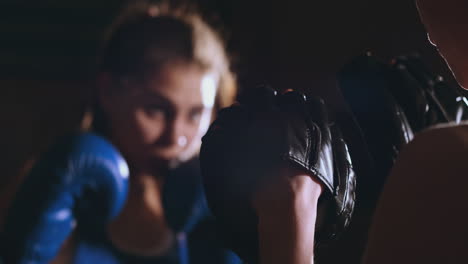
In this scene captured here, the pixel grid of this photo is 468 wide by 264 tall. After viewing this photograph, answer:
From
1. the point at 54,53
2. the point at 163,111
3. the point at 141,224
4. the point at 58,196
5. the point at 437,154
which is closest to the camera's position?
the point at 437,154

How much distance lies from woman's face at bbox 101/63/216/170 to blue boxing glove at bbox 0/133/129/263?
176 mm

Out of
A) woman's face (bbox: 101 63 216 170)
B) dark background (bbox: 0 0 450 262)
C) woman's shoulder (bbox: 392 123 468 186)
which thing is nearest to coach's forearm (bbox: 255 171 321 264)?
woman's shoulder (bbox: 392 123 468 186)

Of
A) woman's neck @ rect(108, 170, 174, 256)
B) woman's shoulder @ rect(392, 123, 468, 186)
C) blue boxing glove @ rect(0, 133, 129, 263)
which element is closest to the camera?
woman's shoulder @ rect(392, 123, 468, 186)

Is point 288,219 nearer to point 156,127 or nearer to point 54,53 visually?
point 156,127

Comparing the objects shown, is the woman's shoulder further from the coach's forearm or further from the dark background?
the dark background

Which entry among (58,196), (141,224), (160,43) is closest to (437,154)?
(58,196)

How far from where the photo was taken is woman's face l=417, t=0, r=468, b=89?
0.47m

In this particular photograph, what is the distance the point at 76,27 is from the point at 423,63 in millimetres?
2907

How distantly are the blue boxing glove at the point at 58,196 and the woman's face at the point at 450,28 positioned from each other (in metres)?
0.86

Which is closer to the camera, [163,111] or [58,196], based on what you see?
[58,196]

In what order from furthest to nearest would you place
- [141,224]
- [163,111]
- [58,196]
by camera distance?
[141,224] < [163,111] < [58,196]

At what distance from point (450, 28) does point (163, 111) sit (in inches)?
38.1

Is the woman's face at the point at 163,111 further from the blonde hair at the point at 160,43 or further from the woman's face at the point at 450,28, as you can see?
the woman's face at the point at 450,28

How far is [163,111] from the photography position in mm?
1365
